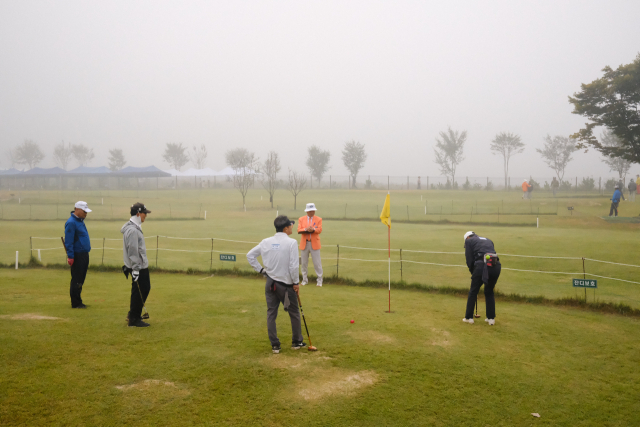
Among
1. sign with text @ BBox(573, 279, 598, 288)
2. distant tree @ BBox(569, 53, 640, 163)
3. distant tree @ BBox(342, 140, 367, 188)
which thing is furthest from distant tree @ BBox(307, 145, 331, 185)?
sign with text @ BBox(573, 279, 598, 288)

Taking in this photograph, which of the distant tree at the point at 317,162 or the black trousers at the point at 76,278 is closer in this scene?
the black trousers at the point at 76,278

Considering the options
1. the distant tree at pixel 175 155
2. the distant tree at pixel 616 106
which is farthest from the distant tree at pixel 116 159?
the distant tree at pixel 616 106

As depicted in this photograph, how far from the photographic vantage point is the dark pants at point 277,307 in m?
6.23

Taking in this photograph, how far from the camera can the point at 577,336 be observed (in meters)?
7.34

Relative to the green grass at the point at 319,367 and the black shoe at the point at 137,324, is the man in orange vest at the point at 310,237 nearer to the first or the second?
the green grass at the point at 319,367

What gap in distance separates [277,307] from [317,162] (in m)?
69.1

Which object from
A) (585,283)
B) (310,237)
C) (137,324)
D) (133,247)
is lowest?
(137,324)

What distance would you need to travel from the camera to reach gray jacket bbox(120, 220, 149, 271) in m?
7.07

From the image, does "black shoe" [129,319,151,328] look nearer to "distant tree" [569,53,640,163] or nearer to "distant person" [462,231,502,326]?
"distant person" [462,231,502,326]

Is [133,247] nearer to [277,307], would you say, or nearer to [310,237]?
[277,307]

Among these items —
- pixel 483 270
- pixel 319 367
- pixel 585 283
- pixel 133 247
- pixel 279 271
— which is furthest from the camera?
pixel 585 283

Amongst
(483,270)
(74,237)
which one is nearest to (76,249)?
(74,237)

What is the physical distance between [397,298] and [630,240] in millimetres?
14420

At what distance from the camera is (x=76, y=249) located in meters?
Answer: 8.34
